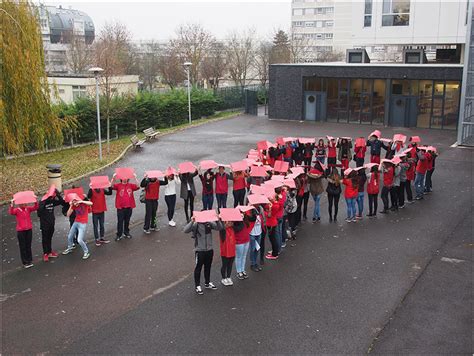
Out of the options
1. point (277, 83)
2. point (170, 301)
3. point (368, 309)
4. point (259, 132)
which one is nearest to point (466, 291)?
point (368, 309)

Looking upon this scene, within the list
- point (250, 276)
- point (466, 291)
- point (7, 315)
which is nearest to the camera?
point (7, 315)

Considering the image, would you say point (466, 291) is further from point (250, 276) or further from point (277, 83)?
point (277, 83)

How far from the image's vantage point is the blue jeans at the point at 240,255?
406 inches

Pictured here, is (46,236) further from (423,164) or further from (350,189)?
(423,164)

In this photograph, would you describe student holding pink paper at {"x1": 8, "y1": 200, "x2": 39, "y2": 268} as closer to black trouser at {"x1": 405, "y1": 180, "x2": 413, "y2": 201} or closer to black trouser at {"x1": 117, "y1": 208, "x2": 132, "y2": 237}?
black trouser at {"x1": 117, "y1": 208, "x2": 132, "y2": 237}

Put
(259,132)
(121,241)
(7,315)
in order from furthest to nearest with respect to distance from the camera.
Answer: (259,132) < (121,241) < (7,315)

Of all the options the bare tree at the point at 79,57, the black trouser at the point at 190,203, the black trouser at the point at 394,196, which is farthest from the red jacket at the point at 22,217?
the bare tree at the point at 79,57

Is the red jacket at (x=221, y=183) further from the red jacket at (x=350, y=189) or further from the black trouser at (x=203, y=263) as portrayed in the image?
the black trouser at (x=203, y=263)

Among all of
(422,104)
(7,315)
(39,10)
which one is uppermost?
(39,10)

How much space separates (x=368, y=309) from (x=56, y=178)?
11574 mm

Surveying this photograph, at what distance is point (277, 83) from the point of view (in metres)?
37.4

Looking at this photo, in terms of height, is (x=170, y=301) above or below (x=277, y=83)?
below

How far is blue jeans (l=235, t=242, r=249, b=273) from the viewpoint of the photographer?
1032 cm

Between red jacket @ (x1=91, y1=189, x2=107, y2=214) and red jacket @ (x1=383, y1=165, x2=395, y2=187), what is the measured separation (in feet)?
24.5
